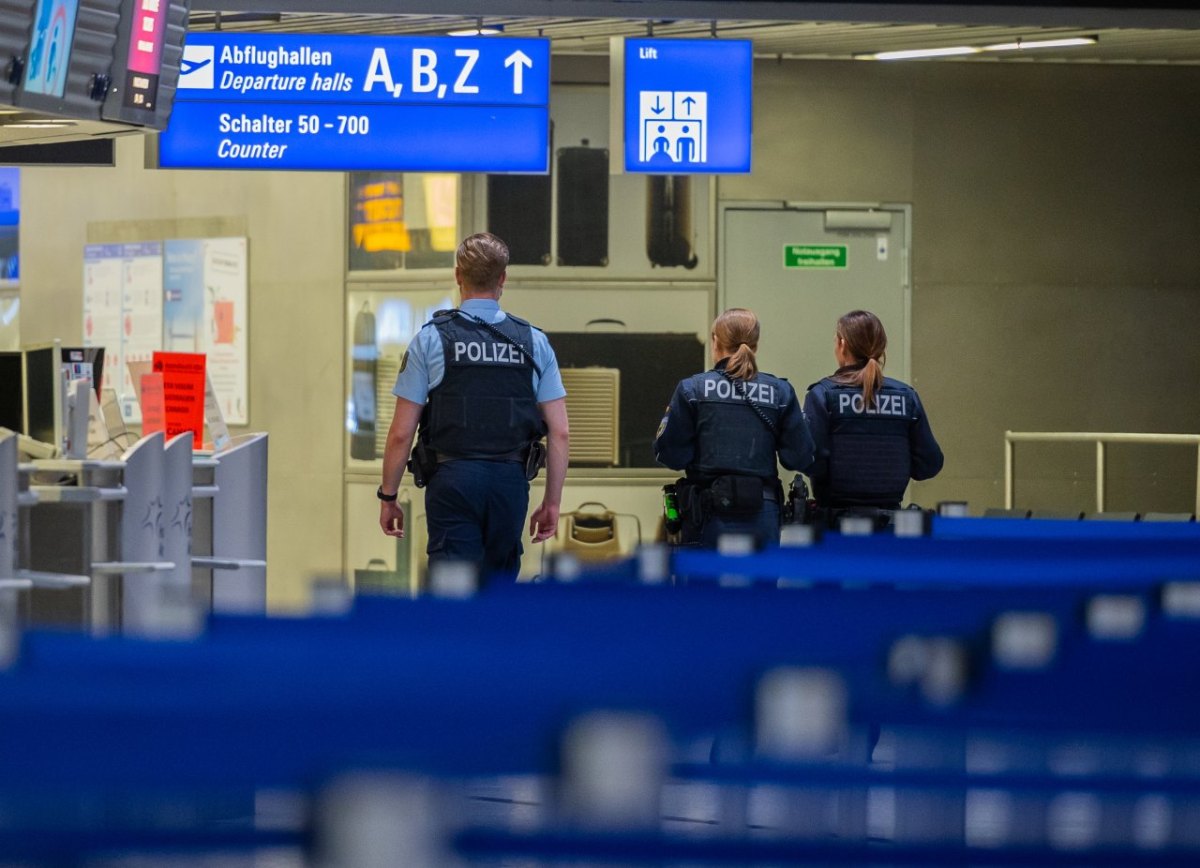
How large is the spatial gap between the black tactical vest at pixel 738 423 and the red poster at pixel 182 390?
1977 mm

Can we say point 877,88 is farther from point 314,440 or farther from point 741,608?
point 741,608

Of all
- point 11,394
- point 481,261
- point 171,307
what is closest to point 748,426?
point 481,261

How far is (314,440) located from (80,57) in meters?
3.61

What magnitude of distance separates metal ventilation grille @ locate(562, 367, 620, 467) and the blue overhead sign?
2261mm

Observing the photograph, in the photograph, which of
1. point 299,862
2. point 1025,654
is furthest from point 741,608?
point 299,862

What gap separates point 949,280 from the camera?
10227 mm

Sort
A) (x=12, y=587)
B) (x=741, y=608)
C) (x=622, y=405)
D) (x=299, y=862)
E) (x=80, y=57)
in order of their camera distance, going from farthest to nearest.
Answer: (x=622, y=405), (x=80, y=57), (x=12, y=587), (x=741, y=608), (x=299, y=862)

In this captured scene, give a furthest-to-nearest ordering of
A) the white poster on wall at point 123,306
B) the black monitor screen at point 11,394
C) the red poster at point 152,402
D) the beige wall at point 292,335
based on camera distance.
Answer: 1. the white poster on wall at point 123,306
2. the beige wall at point 292,335
3. the black monitor screen at point 11,394
4. the red poster at point 152,402

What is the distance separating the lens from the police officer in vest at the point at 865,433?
6559mm

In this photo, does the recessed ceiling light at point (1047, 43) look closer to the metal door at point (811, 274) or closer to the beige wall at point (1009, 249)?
the beige wall at point (1009, 249)

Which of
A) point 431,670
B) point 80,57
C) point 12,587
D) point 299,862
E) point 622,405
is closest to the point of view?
point 299,862

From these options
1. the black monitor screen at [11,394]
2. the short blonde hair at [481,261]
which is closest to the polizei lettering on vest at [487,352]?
the short blonde hair at [481,261]

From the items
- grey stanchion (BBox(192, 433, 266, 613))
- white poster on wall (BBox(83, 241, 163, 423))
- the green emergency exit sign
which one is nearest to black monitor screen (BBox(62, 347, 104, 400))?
grey stanchion (BBox(192, 433, 266, 613))

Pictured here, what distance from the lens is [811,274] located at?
33.3 ft
